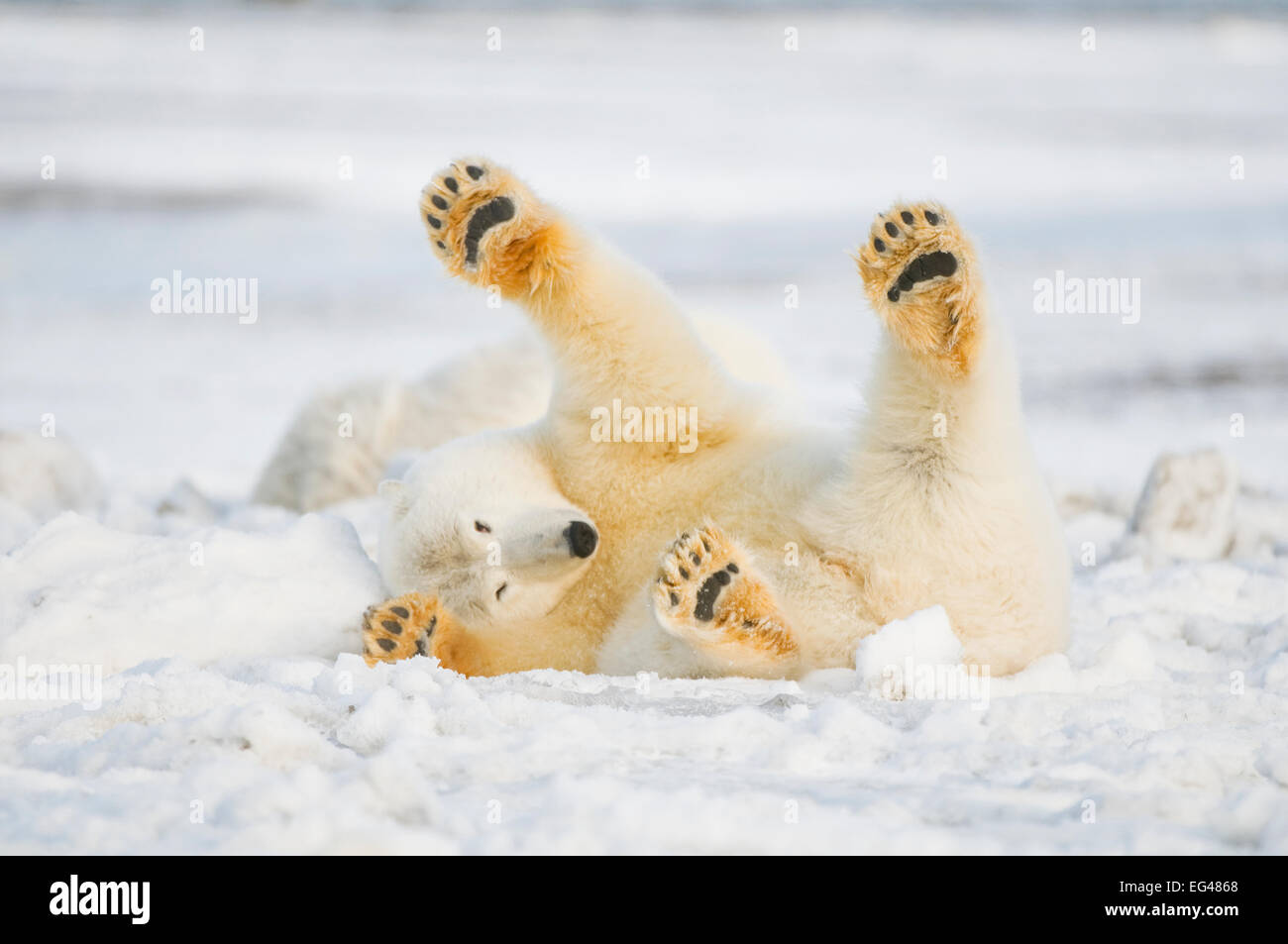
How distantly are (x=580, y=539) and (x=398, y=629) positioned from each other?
0.56 metres

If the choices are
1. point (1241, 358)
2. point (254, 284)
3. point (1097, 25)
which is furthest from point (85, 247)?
point (1097, 25)

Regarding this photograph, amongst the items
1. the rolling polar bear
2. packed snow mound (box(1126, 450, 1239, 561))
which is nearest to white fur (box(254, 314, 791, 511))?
the rolling polar bear

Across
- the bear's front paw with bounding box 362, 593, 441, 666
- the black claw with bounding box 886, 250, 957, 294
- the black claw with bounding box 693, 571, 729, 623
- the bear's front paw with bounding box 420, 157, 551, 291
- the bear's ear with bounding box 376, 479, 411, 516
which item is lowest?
the bear's front paw with bounding box 362, 593, 441, 666

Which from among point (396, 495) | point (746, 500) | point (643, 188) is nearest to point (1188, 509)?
point (746, 500)

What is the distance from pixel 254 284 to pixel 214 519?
6652mm

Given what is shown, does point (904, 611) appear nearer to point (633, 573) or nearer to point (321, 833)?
point (633, 573)

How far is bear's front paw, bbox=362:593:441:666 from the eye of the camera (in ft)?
12.4

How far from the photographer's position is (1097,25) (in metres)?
26.8

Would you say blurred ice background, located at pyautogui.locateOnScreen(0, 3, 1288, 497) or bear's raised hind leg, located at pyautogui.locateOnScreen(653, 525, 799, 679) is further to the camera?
blurred ice background, located at pyautogui.locateOnScreen(0, 3, 1288, 497)

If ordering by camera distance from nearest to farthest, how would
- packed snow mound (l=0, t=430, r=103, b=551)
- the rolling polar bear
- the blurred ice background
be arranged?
the rolling polar bear, packed snow mound (l=0, t=430, r=103, b=551), the blurred ice background

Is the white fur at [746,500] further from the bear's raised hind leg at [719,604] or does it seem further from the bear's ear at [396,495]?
the bear's raised hind leg at [719,604]

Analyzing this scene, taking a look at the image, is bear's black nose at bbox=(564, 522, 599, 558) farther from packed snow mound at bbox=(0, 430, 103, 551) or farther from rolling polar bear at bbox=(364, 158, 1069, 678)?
packed snow mound at bbox=(0, 430, 103, 551)

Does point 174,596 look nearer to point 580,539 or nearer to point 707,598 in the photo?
point 580,539

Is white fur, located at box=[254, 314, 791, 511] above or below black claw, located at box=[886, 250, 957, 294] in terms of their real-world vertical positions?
below
